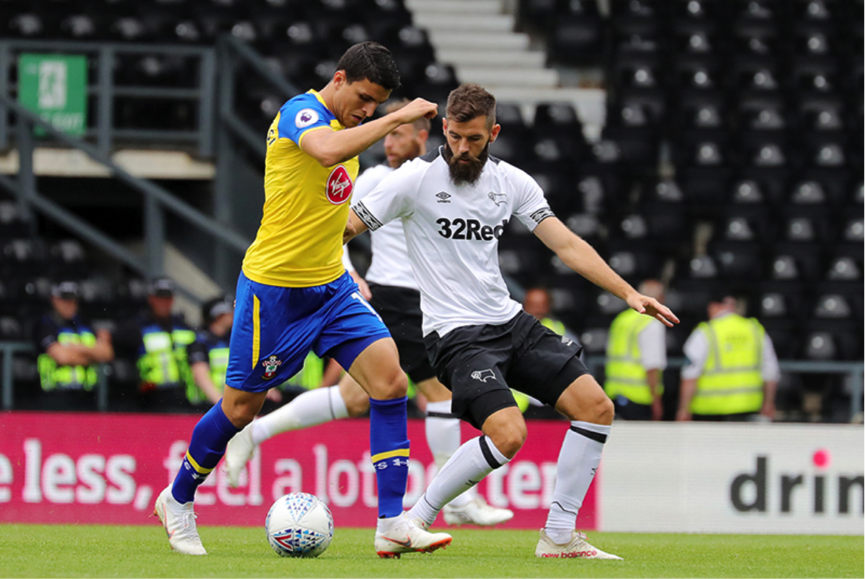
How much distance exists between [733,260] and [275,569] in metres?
8.74

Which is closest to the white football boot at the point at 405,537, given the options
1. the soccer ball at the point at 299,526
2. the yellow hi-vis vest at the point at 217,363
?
the soccer ball at the point at 299,526

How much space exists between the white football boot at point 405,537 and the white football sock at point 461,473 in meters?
0.26

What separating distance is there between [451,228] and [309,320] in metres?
0.74

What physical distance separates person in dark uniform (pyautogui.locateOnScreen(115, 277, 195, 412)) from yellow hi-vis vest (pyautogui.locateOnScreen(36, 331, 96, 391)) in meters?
0.38

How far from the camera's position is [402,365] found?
7.43 meters

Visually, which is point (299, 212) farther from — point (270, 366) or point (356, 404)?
point (356, 404)

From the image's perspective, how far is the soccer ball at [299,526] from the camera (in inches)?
218

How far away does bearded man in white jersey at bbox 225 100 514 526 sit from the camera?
7.43 meters

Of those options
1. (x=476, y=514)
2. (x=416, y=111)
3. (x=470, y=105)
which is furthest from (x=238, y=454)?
(x=416, y=111)

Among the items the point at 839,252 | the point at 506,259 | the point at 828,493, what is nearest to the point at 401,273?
the point at 828,493

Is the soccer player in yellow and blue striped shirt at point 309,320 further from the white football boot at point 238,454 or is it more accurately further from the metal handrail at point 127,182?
the metal handrail at point 127,182

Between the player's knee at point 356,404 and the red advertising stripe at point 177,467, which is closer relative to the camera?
the player's knee at point 356,404

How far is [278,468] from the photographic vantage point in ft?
28.9

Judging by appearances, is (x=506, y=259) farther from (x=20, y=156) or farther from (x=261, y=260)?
(x=261, y=260)
